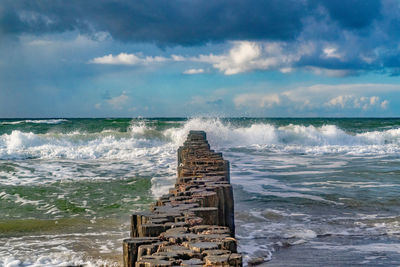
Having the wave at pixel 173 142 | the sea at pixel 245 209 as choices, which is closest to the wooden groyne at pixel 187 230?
the sea at pixel 245 209

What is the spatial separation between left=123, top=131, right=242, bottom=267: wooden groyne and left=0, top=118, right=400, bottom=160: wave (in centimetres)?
1366

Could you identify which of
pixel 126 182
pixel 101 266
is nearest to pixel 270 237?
pixel 101 266

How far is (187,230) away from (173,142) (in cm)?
2308

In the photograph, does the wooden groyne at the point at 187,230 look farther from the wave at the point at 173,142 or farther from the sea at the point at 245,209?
the wave at the point at 173,142

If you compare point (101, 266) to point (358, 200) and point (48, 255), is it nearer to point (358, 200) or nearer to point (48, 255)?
point (48, 255)

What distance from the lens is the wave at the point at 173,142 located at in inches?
770

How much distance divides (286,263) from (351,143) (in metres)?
24.2

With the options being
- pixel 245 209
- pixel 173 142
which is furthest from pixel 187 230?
pixel 173 142

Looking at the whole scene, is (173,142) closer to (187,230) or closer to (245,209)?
(245,209)

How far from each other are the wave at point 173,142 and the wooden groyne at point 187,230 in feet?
44.8

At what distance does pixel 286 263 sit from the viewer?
510 cm

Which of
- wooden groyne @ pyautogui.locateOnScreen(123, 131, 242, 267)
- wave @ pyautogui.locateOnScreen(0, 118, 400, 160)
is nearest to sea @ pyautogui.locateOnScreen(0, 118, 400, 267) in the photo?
wooden groyne @ pyautogui.locateOnScreen(123, 131, 242, 267)

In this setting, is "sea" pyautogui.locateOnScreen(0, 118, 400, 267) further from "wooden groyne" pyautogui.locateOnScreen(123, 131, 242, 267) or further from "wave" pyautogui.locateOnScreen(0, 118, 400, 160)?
"wave" pyautogui.locateOnScreen(0, 118, 400, 160)

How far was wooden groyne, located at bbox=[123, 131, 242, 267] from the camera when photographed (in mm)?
2285
